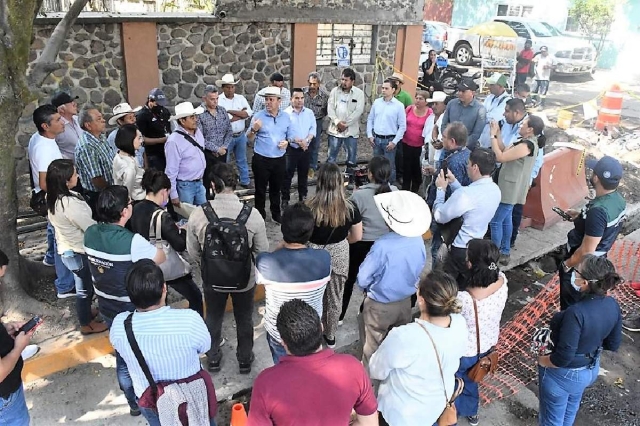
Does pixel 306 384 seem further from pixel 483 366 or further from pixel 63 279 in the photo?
pixel 63 279

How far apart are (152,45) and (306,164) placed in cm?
407

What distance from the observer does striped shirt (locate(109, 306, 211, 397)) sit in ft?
9.13

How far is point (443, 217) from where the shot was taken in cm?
483

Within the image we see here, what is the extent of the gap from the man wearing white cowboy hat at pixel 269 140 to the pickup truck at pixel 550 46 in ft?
50.5

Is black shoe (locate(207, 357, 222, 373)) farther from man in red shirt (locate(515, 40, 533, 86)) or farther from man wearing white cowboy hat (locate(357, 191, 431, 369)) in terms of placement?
man in red shirt (locate(515, 40, 533, 86))

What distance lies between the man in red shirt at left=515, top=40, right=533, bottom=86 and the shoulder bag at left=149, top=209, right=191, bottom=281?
15.5m

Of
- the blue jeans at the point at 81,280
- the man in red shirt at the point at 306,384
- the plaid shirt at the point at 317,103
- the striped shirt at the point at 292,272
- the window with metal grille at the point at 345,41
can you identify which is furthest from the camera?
the window with metal grille at the point at 345,41

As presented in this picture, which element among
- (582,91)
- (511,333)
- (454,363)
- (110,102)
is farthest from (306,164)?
(582,91)

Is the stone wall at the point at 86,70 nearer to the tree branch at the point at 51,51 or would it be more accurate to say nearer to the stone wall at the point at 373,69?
the tree branch at the point at 51,51

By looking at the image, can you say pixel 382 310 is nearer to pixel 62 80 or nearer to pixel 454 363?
pixel 454 363

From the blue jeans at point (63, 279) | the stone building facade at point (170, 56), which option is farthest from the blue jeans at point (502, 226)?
the stone building facade at point (170, 56)

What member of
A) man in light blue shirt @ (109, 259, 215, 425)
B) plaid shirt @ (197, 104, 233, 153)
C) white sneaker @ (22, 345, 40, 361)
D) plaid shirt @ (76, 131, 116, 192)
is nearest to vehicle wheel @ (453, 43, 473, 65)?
plaid shirt @ (197, 104, 233, 153)

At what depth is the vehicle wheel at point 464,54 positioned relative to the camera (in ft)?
69.1

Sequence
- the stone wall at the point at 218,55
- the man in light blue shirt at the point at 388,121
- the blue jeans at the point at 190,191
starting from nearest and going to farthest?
1. the blue jeans at the point at 190,191
2. the man in light blue shirt at the point at 388,121
3. the stone wall at the point at 218,55
